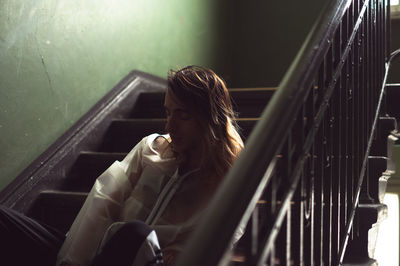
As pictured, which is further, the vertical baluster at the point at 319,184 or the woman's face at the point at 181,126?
the woman's face at the point at 181,126

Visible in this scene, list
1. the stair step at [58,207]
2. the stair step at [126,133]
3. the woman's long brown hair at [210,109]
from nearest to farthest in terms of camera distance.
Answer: the woman's long brown hair at [210,109] → the stair step at [58,207] → the stair step at [126,133]

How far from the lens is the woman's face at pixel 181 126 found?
1.97 metres

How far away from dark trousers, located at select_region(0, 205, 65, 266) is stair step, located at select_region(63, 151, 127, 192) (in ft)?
3.42

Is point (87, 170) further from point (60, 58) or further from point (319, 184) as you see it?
point (319, 184)

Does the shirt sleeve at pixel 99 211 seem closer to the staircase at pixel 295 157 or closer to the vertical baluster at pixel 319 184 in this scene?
the staircase at pixel 295 157

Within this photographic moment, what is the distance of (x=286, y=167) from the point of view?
121 cm

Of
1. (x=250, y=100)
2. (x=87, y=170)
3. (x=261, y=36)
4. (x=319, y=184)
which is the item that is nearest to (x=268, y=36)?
(x=261, y=36)

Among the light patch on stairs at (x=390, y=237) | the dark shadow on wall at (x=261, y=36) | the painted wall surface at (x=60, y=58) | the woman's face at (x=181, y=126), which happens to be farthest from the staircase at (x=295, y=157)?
the light patch on stairs at (x=390, y=237)

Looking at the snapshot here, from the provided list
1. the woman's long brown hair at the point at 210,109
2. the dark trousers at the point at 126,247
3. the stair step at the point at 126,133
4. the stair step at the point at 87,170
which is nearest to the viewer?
the dark trousers at the point at 126,247

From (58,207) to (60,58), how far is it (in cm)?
86

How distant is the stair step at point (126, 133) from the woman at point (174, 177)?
111cm

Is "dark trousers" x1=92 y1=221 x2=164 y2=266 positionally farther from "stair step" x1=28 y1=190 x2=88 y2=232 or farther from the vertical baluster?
"stair step" x1=28 y1=190 x2=88 y2=232

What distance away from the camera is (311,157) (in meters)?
1.46

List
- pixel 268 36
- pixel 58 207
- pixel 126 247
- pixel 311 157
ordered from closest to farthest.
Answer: pixel 311 157 → pixel 126 247 → pixel 58 207 → pixel 268 36
